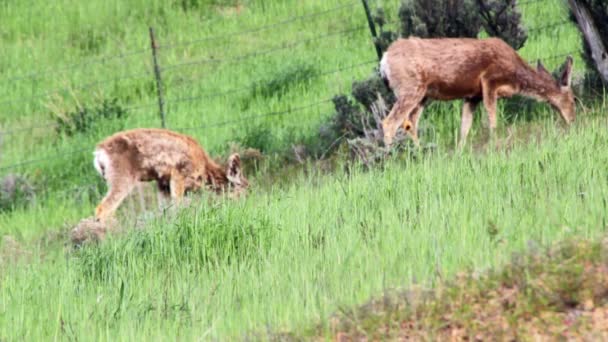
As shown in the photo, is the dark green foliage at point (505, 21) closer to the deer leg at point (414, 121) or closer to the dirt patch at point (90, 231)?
the deer leg at point (414, 121)

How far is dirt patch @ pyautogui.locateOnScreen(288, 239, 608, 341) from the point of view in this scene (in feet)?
25.2

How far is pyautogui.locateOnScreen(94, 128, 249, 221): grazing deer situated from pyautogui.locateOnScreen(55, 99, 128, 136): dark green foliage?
4121 mm

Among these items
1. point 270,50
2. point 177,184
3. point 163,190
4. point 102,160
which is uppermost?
point 270,50

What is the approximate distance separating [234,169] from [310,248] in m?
6.39

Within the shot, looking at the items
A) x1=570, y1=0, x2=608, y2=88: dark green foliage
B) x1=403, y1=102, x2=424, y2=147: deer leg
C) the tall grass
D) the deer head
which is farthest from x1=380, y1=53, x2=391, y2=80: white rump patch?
the tall grass

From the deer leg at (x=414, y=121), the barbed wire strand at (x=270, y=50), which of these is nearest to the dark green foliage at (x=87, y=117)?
the barbed wire strand at (x=270, y=50)

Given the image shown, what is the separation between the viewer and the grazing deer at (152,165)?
1563 cm

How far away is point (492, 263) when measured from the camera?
8359 mm

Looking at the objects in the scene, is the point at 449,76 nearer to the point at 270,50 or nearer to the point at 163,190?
the point at 163,190

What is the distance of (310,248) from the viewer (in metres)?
9.78

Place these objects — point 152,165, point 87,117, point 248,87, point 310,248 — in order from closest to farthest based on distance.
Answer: point 310,248
point 152,165
point 248,87
point 87,117

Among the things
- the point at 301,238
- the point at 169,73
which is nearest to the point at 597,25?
the point at 301,238

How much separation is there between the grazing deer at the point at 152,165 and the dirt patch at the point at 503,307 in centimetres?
748

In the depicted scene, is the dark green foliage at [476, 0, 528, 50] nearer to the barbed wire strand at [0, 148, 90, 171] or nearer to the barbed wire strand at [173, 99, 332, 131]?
the barbed wire strand at [173, 99, 332, 131]
